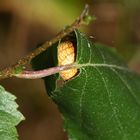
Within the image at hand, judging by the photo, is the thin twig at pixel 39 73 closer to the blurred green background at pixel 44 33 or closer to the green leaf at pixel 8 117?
the green leaf at pixel 8 117

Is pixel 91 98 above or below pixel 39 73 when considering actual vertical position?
below

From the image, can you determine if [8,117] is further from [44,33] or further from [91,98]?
[44,33]

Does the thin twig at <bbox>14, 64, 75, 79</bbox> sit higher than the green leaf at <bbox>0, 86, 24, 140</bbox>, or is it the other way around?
the thin twig at <bbox>14, 64, 75, 79</bbox>

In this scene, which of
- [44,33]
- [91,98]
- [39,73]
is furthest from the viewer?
[44,33]

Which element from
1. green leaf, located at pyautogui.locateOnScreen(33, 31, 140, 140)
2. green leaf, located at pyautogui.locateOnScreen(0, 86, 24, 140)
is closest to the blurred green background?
green leaf, located at pyautogui.locateOnScreen(33, 31, 140, 140)

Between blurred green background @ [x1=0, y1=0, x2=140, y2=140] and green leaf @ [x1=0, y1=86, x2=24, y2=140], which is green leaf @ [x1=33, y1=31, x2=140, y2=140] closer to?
green leaf @ [x1=0, y1=86, x2=24, y2=140]

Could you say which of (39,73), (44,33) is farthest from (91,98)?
(44,33)

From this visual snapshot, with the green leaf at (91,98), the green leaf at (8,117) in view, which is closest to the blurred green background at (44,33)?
the green leaf at (91,98)

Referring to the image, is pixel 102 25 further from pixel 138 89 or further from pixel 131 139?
pixel 131 139
